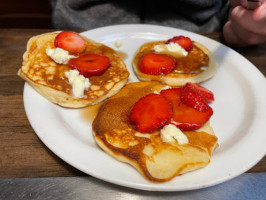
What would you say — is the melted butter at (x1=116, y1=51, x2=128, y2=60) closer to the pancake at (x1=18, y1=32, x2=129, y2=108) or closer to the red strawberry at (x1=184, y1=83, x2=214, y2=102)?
the pancake at (x1=18, y1=32, x2=129, y2=108)

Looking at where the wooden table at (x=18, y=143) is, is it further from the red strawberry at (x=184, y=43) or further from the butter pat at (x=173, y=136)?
the red strawberry at (x=184, y=43)

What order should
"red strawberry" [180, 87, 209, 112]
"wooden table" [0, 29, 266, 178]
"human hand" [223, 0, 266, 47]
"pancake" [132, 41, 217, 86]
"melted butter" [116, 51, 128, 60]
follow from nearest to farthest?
"wooden table" [0, 29, 266, 178]
"red strawberry" [180, 87, 209, 112]
"pancake" [132, 41, 217, 86]
"human hand" [223, 0, 266, 47]
"melted butter" [116, 51, 128, 60]

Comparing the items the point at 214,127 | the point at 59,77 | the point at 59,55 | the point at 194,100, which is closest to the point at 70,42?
the point at 59,55

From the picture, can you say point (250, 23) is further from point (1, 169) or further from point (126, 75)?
point (1, 169)

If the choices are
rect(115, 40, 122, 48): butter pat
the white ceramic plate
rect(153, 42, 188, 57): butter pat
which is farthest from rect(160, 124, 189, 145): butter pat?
rect(115, 40, 122, 48): butter pat

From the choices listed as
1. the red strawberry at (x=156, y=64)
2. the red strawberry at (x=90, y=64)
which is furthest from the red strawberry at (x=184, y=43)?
the red strawberry at (x=90, y=64)

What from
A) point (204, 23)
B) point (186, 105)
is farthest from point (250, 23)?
point (186, 105)
